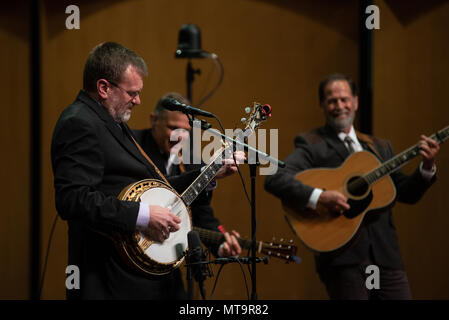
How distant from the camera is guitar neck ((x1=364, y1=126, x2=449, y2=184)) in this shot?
3939mm

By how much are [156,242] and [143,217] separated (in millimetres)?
190

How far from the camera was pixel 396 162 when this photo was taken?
3957 millimetres

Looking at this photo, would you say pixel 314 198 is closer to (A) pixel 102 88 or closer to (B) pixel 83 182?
(A) pixel 102 88

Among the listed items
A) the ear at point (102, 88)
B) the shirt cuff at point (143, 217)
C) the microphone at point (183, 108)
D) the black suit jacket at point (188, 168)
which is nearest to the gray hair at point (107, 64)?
the ear at point (102, 88)

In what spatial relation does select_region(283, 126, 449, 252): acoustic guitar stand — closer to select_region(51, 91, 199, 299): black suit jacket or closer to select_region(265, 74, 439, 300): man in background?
select_region(265, 74, 439, 300): man in background

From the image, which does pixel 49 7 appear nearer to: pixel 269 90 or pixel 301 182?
pixel 269 90

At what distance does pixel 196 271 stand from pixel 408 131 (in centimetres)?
305

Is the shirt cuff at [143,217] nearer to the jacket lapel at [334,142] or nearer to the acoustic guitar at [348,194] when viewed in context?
the acoustic guitar at [348,194]

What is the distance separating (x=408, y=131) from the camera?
5.00 m

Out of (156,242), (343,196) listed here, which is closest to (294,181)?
(343,196)

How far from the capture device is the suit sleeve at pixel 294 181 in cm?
388

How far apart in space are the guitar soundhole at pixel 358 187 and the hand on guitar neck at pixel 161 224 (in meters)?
1.62

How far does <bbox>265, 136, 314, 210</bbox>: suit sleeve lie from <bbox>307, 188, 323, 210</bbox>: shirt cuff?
2 cm
